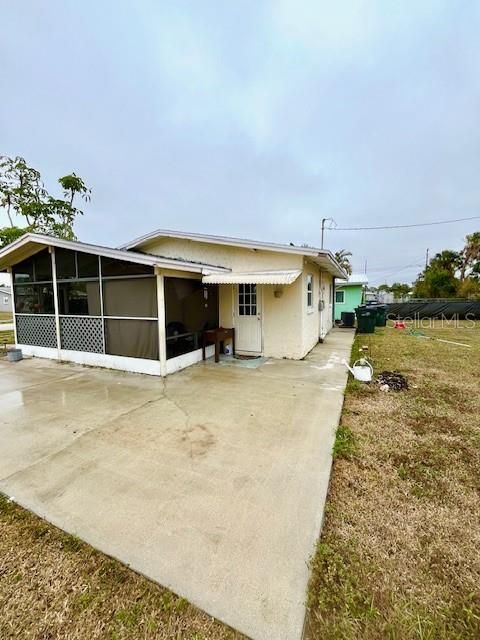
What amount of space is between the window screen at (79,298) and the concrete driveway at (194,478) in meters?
2.44

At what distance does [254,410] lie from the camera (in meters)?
5.01

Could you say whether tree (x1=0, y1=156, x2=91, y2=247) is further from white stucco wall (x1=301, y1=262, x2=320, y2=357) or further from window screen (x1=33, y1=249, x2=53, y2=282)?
white stucco wall (x1=301, y1=262, x2=320, y2=357)

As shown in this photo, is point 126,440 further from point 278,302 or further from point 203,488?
point 278,302

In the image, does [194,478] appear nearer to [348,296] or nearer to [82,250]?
[82,250]

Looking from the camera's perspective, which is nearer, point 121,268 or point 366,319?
point 121,268

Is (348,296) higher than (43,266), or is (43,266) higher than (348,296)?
(43,266)

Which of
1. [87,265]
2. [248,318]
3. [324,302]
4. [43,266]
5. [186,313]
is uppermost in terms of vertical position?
[43,266]

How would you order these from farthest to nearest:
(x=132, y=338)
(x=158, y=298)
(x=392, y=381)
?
(x=132, y=338), (x=158, y=298), (x=392, y=381)

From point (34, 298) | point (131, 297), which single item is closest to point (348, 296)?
point (131, 297)

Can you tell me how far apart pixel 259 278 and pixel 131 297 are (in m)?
3.34

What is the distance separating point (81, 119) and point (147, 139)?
3.16 m

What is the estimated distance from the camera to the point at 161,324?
275 inches

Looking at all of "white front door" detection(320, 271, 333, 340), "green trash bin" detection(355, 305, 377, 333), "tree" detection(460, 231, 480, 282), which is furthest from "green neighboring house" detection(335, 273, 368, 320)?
"tree" detection(460, 231, 480, 282)

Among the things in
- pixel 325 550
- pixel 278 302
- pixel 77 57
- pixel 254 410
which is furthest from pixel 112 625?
pixel 77 57
